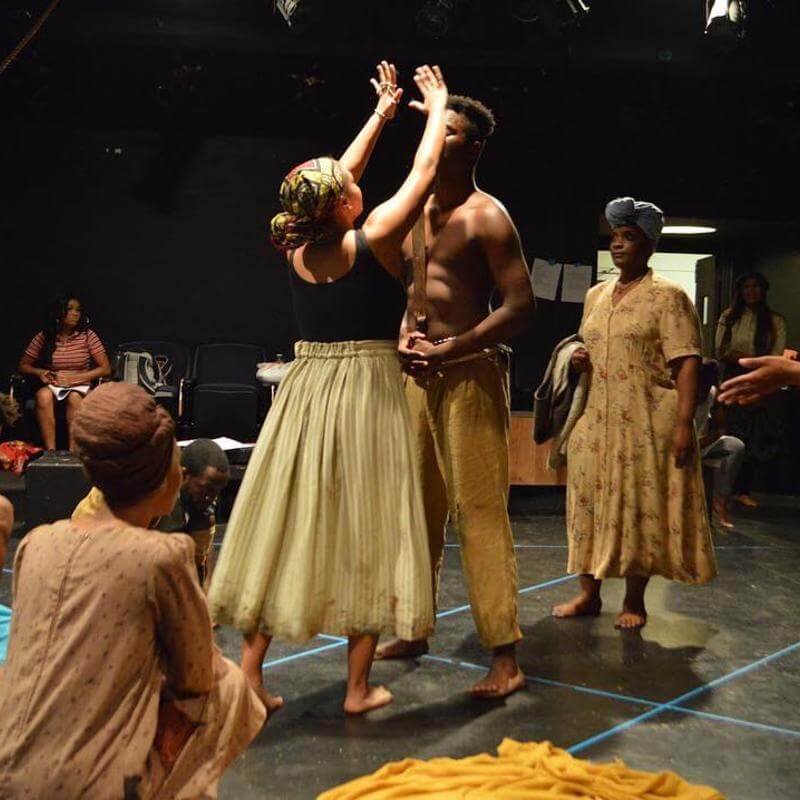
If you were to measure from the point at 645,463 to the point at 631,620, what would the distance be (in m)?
0.63

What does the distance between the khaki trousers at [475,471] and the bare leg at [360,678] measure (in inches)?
13.0

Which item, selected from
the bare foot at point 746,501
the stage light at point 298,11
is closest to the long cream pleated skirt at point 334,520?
the stage light at point 298,11

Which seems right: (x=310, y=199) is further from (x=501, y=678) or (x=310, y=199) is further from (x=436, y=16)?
(x=436, y=16)

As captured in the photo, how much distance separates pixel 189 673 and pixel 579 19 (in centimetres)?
654

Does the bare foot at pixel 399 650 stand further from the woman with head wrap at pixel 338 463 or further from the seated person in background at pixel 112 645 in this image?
the seated person in background at pixel 112 645

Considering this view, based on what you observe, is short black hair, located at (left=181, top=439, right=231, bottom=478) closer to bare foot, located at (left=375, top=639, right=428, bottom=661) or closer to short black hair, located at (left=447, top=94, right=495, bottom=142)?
bare foot, located at (left=375, top=639, right=428, bottom=661)

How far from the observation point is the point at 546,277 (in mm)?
9914

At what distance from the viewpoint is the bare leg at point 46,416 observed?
830cm

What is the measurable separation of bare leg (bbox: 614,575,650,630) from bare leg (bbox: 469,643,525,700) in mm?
956

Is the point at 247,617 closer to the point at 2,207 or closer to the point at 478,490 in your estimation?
the point at 478,490

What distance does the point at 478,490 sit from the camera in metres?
3.58

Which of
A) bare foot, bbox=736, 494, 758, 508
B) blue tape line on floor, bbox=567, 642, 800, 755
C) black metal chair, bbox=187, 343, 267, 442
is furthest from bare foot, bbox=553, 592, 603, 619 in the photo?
black metal chair, bbox=187, 343, 267, 442

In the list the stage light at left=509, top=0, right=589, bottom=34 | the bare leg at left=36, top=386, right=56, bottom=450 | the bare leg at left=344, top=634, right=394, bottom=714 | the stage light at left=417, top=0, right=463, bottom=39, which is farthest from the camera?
the bare leg at left=36, top=386, right=56, bottom=450

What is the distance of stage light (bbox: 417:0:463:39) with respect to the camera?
801 centimetres
